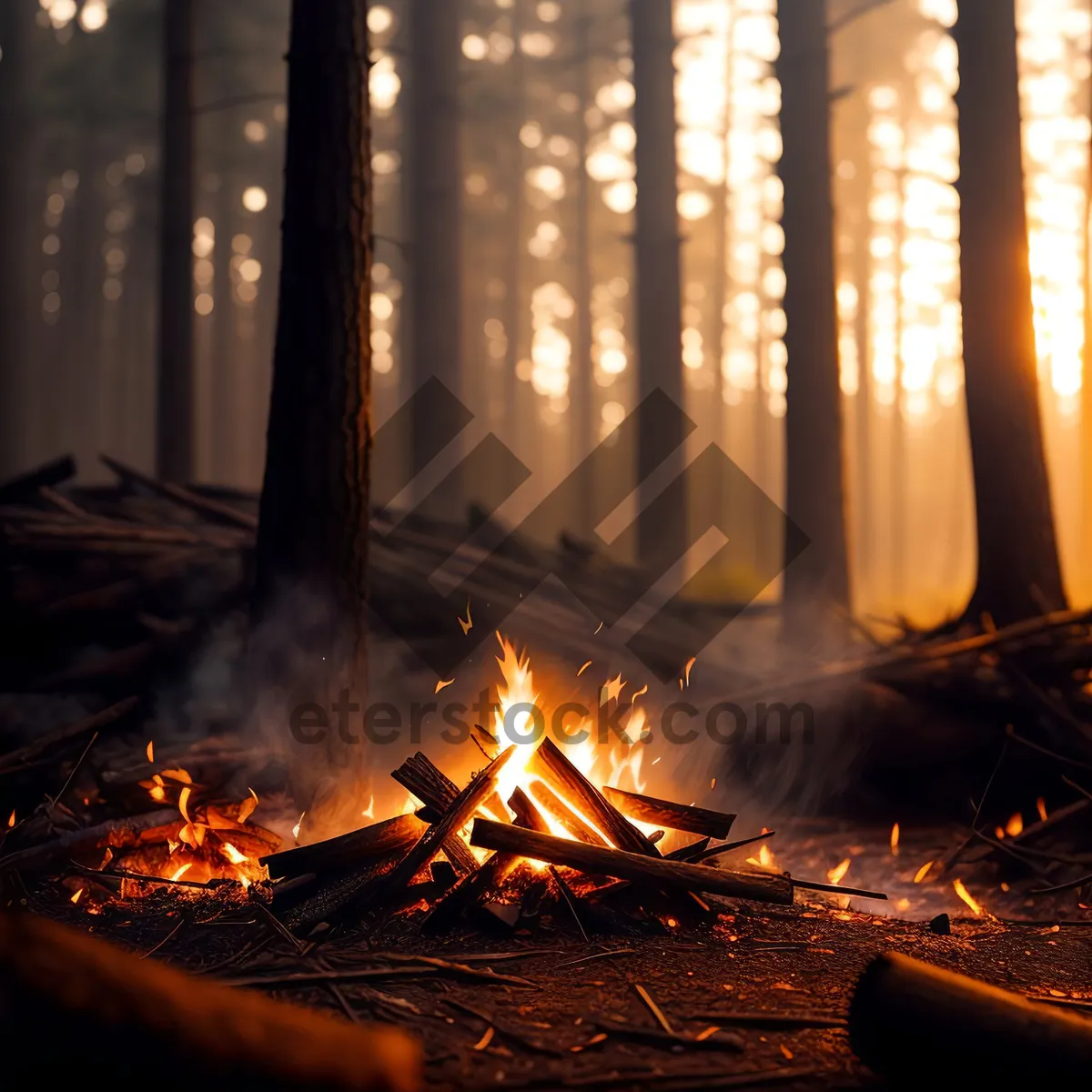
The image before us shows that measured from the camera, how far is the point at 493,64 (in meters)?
27.5

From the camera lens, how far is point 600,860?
3775 millimetres

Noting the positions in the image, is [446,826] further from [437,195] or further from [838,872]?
[437,195]


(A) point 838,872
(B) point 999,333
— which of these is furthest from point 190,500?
(B) point 999,333

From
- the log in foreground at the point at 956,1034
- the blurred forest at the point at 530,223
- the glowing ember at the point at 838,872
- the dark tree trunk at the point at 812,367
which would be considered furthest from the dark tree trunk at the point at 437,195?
the log in foreground at the point at 956,1034

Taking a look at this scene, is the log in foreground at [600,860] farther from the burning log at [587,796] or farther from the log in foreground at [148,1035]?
the log in foreground at [148,1035]

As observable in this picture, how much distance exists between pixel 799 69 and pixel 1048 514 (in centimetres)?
637

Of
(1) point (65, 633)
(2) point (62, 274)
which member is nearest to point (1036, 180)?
(1) point (65, 633)

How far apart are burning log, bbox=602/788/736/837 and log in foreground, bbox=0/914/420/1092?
8.82 feet

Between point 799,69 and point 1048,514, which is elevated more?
point 799,69

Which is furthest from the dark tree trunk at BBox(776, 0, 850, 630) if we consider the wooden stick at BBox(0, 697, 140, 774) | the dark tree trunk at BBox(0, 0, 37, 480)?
the dark tree trunk at BBox(0, 0, 37, 480)

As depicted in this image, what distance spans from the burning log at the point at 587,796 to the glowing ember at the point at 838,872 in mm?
1741

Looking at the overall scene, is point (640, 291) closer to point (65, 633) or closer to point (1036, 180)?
point (65, 633)

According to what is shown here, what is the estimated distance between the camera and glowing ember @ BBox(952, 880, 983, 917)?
4.91 meters

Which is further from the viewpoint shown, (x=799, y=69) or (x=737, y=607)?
(x=799, y=69)
